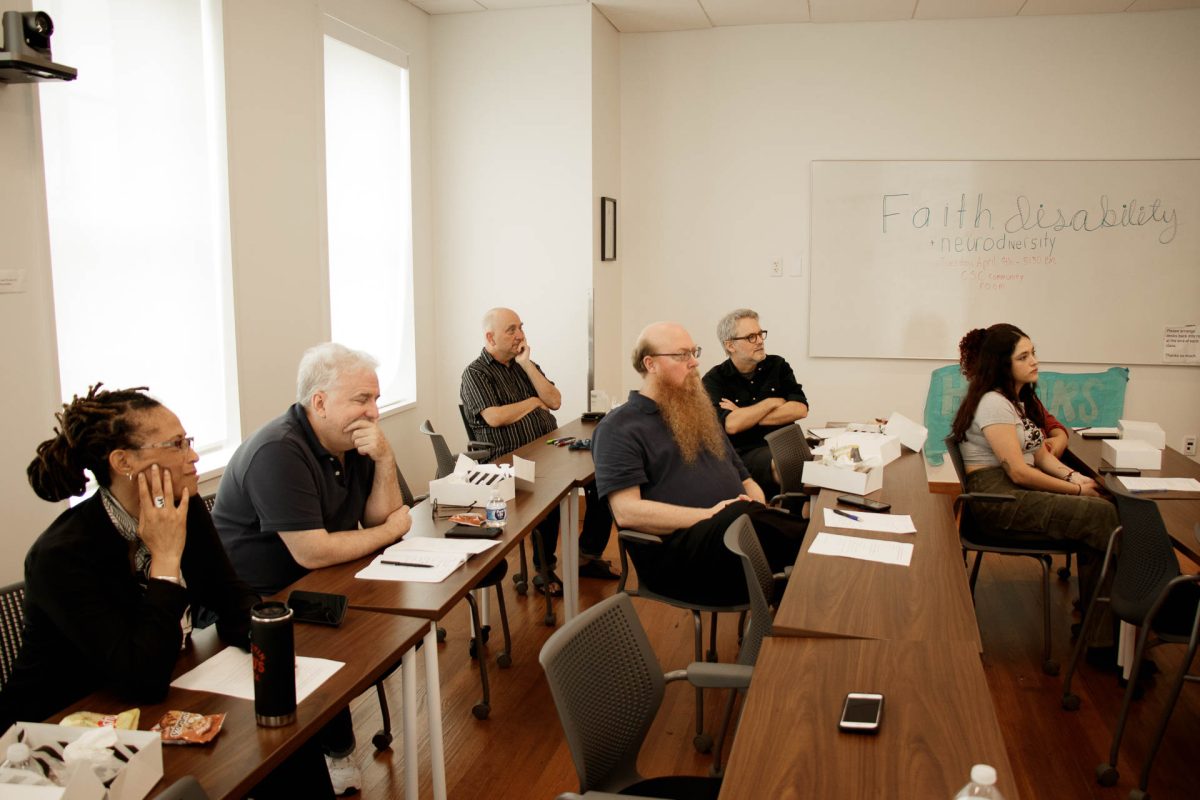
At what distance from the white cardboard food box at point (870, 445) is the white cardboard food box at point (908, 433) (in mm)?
113

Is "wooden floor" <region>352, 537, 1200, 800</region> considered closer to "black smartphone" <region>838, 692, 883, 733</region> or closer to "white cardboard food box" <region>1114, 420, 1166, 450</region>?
"white cardboard food box" <region>1114, 420, 1166, 450</region>

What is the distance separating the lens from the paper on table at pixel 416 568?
2.71 meters

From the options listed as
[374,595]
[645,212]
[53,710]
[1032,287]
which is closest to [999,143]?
[1032,287]

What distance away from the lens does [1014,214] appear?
6387mm

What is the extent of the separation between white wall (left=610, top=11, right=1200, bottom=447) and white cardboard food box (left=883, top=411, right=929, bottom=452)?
2.14 meters

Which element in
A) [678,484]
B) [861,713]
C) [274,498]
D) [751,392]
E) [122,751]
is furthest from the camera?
[751,392]

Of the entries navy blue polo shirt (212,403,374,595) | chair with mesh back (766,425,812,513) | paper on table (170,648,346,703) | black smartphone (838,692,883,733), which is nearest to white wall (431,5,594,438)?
chair with mesh back (766,425,812,513)

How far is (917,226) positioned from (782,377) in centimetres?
188

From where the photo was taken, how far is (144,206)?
3945mm

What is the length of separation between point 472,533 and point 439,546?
0.15 m

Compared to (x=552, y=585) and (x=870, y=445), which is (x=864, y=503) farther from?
(x=552, y=585)

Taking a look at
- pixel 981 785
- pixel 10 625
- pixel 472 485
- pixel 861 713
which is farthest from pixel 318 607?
pixel 981 785

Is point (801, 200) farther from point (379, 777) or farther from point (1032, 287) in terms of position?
point (379, 777)

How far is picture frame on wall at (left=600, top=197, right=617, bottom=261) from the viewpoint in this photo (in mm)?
6379
